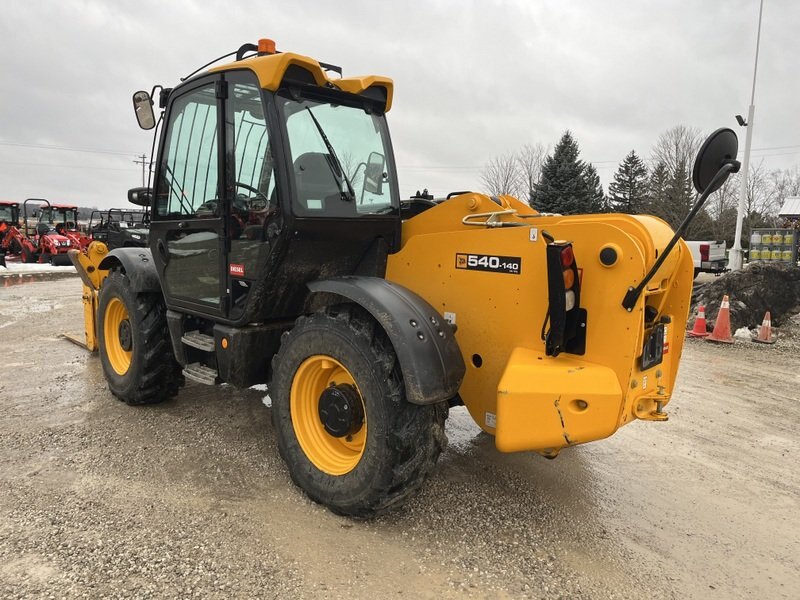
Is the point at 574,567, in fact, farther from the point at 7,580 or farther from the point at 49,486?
the point at 49,486

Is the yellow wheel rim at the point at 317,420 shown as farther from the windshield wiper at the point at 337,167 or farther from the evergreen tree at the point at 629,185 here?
the evergreen tree at the point at 629,185

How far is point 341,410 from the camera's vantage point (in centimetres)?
294

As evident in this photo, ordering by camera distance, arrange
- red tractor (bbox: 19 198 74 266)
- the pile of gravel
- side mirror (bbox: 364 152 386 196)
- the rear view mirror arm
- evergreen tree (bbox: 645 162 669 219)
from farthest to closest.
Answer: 1. evergreen tree (bbox: 645 162 669 219)
2. red tractor (bbox: 19 198 74 266)
3. the pile of gravel
4. side mirror (bbox: 364 152 386 196)
5. the rear view mirror arm

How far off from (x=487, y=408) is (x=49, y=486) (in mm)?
2634

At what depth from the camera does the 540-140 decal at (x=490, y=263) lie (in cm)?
283

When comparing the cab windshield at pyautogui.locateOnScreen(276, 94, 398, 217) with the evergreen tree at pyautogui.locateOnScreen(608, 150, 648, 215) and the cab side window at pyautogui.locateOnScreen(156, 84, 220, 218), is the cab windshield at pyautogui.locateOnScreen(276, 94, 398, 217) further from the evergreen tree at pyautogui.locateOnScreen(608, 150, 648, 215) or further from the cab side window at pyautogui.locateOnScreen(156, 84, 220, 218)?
the evergreen tree at pyautogui.locateOnScreen(608, 150, 648, 215)

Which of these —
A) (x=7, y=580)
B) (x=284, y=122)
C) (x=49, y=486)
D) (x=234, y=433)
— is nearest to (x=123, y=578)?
(x=7, y=580)

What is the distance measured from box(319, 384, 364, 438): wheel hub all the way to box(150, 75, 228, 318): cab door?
3.43ft

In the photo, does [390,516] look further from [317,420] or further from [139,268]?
[139,268]

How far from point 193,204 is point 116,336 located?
2060 millimetres

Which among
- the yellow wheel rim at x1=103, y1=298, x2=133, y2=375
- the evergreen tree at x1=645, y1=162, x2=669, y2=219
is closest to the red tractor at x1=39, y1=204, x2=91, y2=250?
the yellow wheel rim at x1=103, y1=298, x2=133, y2=375

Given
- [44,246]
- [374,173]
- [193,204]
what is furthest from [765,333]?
[44,246]

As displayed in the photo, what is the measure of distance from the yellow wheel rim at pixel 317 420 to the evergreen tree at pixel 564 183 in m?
27.8

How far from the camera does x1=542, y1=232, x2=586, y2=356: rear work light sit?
2531 millimetres
